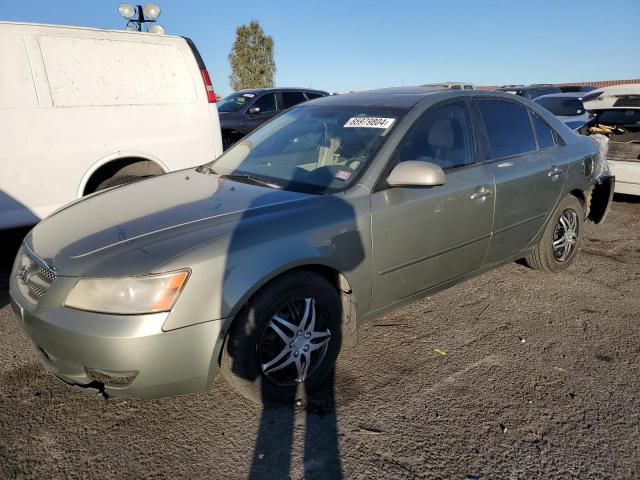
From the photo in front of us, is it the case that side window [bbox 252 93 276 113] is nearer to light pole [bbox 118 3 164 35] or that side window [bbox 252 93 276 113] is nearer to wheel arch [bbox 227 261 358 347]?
light pole [bbox 118 3 164 35]

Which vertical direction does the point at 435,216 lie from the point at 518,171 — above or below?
below

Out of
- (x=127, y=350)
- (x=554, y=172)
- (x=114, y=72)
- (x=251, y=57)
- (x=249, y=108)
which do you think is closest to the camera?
(x=127, y=350)

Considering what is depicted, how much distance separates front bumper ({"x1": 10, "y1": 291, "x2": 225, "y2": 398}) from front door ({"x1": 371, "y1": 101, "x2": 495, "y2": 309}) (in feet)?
3.56

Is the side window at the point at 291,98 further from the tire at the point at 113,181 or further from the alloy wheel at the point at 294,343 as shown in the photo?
the alloy wheel at the point at 294,343

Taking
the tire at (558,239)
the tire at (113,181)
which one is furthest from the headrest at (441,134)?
the tire at (113,181)

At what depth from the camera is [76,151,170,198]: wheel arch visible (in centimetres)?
432

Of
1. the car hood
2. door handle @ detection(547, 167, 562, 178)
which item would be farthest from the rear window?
the car hood

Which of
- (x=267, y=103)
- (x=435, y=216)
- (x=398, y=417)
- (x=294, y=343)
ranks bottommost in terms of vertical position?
(x=398, y=417)

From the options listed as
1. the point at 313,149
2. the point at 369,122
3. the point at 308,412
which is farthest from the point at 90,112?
the point at 308,412

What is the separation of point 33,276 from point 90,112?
2.45 meters

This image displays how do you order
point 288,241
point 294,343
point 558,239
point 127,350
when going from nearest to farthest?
point 127,350 < point 288,241 < point 294,343 < point 558,239

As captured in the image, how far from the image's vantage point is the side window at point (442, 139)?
2971mm

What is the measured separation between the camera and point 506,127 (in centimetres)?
363

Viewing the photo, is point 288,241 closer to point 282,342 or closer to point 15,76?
point 282,342
